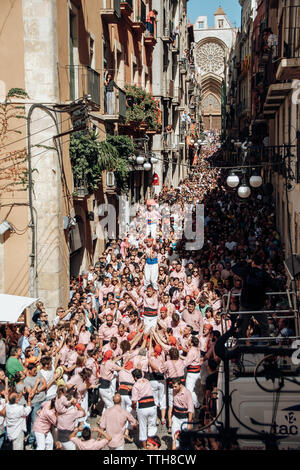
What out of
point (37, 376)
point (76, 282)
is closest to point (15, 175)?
point (76, 282)

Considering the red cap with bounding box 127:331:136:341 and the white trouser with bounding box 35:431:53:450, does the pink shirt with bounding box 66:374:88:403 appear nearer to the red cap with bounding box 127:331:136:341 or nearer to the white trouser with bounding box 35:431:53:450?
the white trouser with bounding box 35:431:53:450

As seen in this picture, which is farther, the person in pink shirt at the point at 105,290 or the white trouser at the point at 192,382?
the person in pink shirt at the point at 105,290

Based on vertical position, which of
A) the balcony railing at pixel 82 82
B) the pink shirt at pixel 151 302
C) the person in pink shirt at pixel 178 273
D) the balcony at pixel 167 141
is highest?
the balcony at pixel 167 141

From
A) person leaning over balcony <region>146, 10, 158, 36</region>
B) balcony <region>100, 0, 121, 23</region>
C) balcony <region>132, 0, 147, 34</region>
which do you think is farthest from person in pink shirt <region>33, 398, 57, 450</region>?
person leaning over balcony <region>146, 10, 158, 36</region>

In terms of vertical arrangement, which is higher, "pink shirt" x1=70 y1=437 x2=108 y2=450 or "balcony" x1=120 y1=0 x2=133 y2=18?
"balcony" x1=120 y1=0 x2=133 y2=18

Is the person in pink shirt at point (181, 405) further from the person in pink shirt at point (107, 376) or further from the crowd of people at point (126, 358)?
the person in pink shirt at point (107, 376)

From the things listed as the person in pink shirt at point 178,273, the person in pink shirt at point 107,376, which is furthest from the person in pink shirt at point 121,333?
the person in pink shirt at point 178,273

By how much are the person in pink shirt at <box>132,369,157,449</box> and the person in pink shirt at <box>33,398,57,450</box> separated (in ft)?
4.00

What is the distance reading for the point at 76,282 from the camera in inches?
603

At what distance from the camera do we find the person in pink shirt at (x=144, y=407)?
308 inches

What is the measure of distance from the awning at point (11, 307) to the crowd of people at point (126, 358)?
0.44 metres

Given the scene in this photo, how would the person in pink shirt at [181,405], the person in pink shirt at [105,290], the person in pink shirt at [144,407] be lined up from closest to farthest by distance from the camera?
the person in pink shirt at [181,405] → the person in pink shirt at [144,407] → the person in pink shirt at [105,290]

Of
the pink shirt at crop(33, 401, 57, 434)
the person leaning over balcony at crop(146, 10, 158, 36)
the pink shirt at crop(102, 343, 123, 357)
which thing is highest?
the person leaning over balcony at crop(146, 10, 158, 36)

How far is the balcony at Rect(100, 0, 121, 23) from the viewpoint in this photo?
18.8m
